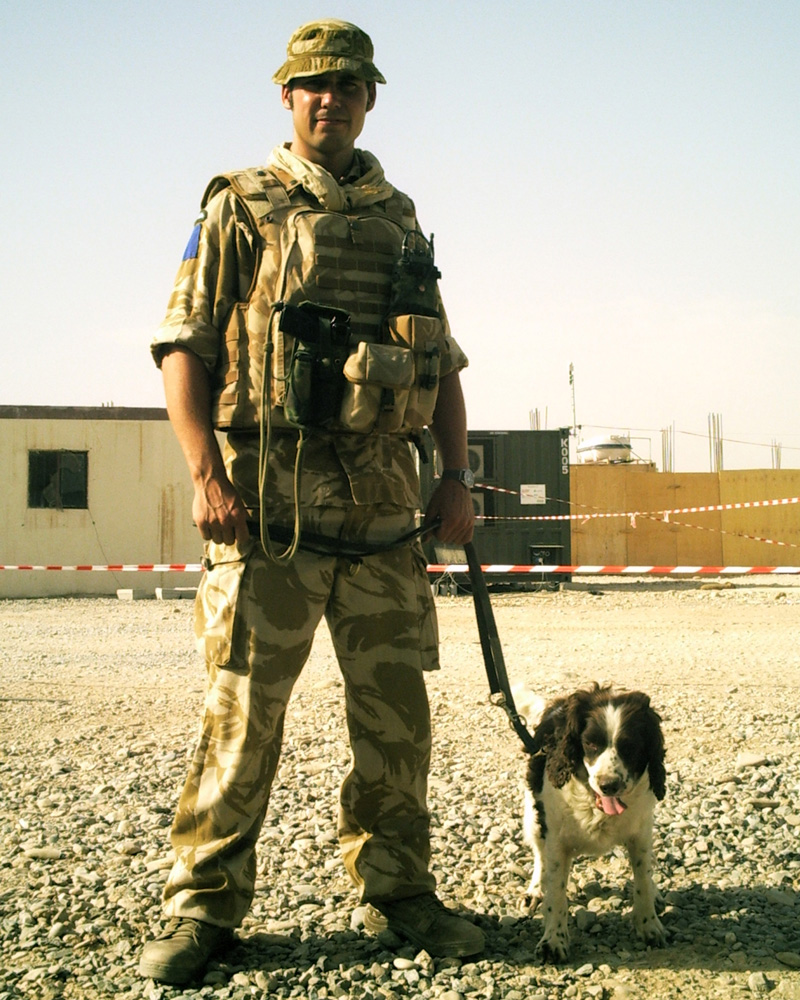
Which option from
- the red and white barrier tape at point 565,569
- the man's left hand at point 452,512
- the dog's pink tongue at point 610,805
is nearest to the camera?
the dog's pink tongue at point 610,805

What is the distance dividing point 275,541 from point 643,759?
124 cm

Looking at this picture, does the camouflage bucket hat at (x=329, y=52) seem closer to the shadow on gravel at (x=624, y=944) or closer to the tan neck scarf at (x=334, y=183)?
the tan neck scarf at (x=334, y=183)

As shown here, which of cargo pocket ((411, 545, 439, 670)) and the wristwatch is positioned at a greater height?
the wristwatch

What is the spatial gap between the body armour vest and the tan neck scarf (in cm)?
3

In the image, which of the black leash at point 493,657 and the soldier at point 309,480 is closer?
the soldier at point 309,480

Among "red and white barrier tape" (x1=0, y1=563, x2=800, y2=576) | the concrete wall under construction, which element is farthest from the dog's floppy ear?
the concrete wall under construction

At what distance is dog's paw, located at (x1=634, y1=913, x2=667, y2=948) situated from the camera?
284cm

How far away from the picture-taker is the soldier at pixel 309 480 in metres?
2.64

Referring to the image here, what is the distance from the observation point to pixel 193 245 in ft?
9.34

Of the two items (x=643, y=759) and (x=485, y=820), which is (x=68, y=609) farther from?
(x=643, y=759)

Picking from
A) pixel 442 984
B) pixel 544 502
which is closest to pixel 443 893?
pixel 442 984

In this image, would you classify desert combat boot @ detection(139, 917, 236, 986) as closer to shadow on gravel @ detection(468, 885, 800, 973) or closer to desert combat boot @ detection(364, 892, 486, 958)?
desert combat boot @ detection(364, 892, 486, 958)

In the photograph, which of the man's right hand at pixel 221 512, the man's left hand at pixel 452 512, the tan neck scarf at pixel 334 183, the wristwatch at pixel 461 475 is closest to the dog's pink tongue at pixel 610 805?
the man's left hand at pixel 452 512

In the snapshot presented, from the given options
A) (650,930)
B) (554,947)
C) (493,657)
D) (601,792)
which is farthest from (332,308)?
(650,930)
